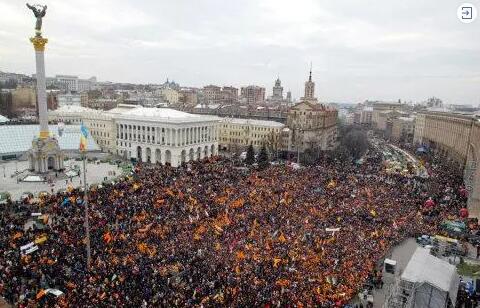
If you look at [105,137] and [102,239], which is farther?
[105,137]

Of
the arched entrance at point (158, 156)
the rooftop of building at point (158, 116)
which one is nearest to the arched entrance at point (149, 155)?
the arched entrance at point (158, 156)

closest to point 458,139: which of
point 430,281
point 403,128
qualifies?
point 403,128

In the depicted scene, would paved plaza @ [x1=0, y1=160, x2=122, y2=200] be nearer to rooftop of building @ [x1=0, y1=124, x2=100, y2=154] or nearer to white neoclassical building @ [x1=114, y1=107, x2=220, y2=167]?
rooftop of building @ [x1=0, y1=124, x2=100, y2=154]

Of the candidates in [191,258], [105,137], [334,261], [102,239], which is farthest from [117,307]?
[105,137]

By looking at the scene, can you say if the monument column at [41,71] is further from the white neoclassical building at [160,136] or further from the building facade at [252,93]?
the building facade at [252,93]

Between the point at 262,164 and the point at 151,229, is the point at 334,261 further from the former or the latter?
the point at 262,164

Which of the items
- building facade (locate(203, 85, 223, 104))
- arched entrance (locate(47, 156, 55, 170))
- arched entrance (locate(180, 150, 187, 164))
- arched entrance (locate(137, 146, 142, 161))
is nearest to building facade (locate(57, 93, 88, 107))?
building facade (locate(203, 85, 223, 104))

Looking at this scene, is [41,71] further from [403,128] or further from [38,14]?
[403,128]
